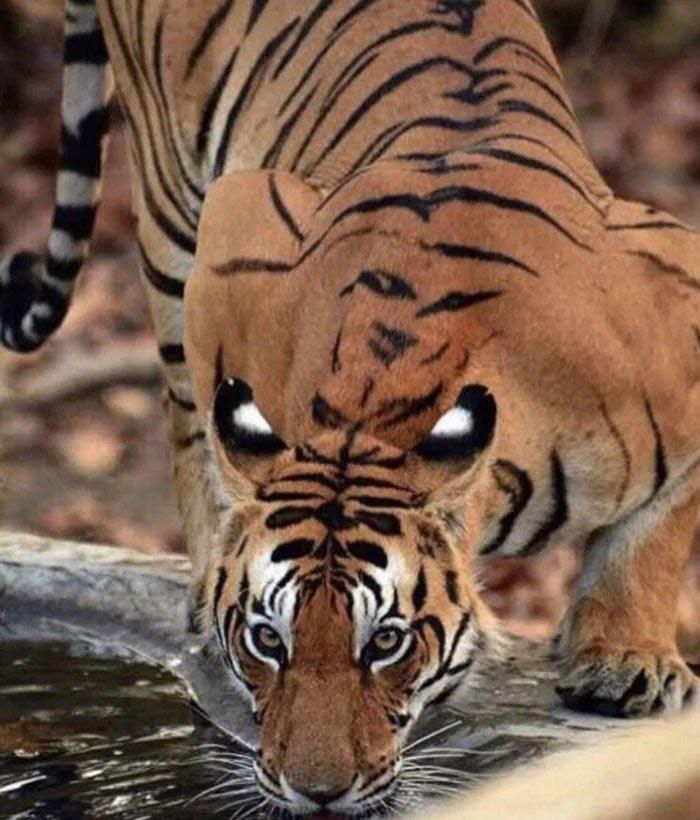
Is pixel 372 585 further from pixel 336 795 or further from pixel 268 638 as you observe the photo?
pixel 336 795

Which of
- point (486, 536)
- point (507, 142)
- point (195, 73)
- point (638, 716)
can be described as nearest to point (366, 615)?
point (486, 536)

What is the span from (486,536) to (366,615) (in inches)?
26.8

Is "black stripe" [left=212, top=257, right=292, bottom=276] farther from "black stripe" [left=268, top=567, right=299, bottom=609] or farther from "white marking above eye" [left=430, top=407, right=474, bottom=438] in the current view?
"black stripe" [left=268, top=567, right=299, bottom=609]

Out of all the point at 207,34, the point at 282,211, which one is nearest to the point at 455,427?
the point at 282,211

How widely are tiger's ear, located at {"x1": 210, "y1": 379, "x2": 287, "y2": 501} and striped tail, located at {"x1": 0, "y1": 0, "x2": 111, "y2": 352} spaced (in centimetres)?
212

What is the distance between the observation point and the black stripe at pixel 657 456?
4.59 meters

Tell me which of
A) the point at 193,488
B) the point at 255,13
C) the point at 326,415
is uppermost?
the point at 255,13

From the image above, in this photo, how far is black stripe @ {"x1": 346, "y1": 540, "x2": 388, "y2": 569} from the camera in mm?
3826

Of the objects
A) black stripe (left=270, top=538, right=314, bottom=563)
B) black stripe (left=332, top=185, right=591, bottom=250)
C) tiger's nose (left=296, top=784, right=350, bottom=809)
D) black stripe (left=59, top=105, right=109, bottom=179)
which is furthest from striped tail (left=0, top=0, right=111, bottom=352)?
tiger's nose (left=296, top=784, right=350, bottom=809)

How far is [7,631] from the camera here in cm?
541

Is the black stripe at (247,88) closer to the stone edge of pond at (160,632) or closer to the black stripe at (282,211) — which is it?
the black stripe at (282,211)

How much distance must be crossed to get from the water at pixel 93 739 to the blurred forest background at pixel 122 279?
148 cm

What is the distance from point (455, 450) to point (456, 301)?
0.45 m

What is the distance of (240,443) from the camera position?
13.4 ft
